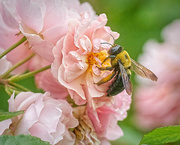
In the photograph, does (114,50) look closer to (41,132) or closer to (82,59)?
(82,59)

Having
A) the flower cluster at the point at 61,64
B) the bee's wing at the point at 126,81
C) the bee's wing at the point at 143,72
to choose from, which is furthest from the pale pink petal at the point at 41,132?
the bee's wing at the point at 143,72

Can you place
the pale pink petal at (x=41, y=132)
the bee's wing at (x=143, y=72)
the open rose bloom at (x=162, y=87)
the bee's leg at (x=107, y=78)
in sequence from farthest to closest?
the open rose bloom at (x=162, y=87) → the bee's wing at (x=143, y=72) → the bee's leg at (x=107, y=78) → the pale pink petal at (x=41, y=132)

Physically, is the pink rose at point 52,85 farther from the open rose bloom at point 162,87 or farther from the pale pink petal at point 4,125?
the open rose bloom at point 162,87

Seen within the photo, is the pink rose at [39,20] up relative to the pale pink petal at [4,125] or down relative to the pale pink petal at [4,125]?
up

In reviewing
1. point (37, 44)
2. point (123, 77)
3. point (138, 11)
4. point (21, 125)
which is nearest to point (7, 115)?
point (21, 125)

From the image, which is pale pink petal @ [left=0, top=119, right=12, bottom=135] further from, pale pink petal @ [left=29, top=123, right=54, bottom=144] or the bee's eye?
the bee's eye

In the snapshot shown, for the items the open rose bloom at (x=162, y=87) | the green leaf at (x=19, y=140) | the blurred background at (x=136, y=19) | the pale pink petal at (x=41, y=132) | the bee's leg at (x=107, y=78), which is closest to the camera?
the green leaf at (x=19, y=140)

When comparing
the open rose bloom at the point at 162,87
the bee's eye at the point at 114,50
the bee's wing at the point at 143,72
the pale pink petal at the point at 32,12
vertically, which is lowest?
the open rose bloom at the point at 162,87

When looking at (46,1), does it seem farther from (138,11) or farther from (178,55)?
(138,11)
